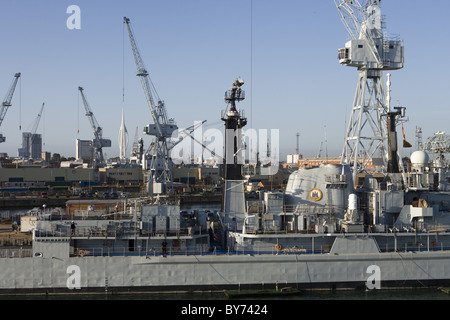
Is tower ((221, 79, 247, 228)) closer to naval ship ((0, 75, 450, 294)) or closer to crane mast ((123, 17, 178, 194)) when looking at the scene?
naval ship ((0, 75, 450, 294))

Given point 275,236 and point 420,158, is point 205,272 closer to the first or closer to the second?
point 275,236

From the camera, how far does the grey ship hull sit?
26.0 m

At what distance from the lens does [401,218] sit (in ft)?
95.7

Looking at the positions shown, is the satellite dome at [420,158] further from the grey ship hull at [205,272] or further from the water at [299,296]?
the water at [299,296]

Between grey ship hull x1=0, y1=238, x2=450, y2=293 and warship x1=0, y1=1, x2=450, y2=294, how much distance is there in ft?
0.18

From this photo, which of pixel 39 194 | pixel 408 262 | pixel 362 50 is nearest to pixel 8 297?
pixel 408 262

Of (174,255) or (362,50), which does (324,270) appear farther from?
(362,50)

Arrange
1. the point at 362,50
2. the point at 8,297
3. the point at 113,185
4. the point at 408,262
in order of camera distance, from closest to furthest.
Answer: the point at 8,297 → the point at 408,262 → the point at 362,50 → the point at 113,185

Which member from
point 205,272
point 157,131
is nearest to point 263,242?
point 205,272

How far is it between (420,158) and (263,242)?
11354 millimetres

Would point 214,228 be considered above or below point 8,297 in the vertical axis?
above

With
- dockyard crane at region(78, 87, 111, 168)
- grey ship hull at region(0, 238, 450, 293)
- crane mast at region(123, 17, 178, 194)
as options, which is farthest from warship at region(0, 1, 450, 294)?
dockyard crane at region(78, 87, 111, 168)

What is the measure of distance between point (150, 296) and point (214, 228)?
7729 millimetres

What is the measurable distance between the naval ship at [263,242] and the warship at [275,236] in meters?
0.06
